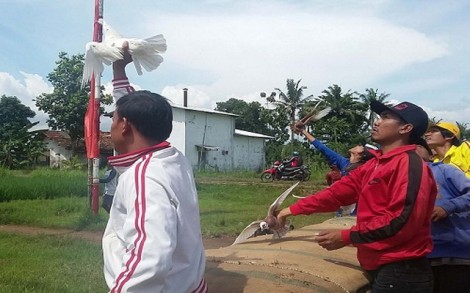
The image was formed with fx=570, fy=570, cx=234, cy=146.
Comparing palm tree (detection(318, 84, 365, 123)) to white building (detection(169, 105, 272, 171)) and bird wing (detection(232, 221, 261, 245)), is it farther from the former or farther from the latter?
bird wing (detection(232, 221, 261, 245))

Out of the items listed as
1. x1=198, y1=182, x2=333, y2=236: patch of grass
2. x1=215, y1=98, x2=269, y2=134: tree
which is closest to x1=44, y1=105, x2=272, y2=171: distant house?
x1=215, y1=98, x2=269, y2=134: tree

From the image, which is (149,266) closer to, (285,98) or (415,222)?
(415,222)

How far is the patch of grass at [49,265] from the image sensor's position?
4634 mm

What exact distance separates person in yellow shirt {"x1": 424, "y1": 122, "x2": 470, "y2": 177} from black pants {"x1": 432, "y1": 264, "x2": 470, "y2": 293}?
3.21ft

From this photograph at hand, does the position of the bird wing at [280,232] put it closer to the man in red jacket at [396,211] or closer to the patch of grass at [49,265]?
the man in red jacket at [396,211]

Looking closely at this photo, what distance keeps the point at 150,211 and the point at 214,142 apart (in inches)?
1352

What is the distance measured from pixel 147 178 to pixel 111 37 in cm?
108

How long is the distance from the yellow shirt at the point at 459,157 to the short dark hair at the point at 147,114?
96.5 inches

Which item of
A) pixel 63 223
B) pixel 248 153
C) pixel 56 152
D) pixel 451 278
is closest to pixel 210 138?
pixel 248 153

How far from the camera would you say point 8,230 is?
8719 mm

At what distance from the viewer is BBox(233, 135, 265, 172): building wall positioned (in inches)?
1495

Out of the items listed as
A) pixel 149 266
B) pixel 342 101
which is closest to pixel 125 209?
pixel 149 266

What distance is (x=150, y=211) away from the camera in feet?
5.02

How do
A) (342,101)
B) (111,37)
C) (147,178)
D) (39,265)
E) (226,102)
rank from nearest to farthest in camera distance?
(147,178), (111,37), (39,265), (342,101), (226,102)
